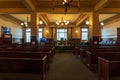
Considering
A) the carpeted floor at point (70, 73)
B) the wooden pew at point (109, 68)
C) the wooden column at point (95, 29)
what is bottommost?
the carpeted floor at point (70, 73)

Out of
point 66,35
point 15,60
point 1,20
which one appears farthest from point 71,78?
point 66,35

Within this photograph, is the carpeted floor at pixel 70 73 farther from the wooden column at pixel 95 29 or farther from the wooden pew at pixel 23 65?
the wooden column at pixel 95 29

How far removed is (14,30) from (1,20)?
423 cm

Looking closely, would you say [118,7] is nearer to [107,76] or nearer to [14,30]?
[107,76]

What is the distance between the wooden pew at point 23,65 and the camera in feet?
16.0

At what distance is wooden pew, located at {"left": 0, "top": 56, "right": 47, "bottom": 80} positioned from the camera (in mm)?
4879

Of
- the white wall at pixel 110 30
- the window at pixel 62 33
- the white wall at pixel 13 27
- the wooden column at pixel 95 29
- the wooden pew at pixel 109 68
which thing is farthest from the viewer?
the window at pixel 62 33

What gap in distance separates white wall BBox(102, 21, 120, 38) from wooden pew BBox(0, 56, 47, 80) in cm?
1338

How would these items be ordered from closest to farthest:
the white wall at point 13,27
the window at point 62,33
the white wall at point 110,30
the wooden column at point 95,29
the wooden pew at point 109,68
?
the wooden pew at point 109,68 < the wooden column at point 95,29 < the white wall at point 13,27 < the white wall at point 110,30 < the window at point 62,33

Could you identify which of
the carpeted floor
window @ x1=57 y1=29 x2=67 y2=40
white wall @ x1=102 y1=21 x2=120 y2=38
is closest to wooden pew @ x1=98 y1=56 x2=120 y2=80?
the carpeted floor

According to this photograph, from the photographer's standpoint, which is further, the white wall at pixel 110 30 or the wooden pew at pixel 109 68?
the white wall at pixel 110 30

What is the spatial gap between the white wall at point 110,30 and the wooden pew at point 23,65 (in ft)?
43.9

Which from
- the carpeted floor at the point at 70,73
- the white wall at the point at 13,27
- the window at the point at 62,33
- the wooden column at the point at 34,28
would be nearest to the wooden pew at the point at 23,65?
the carpeted floor at the point at 70,73

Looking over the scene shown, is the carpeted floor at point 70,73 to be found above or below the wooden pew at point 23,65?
below
